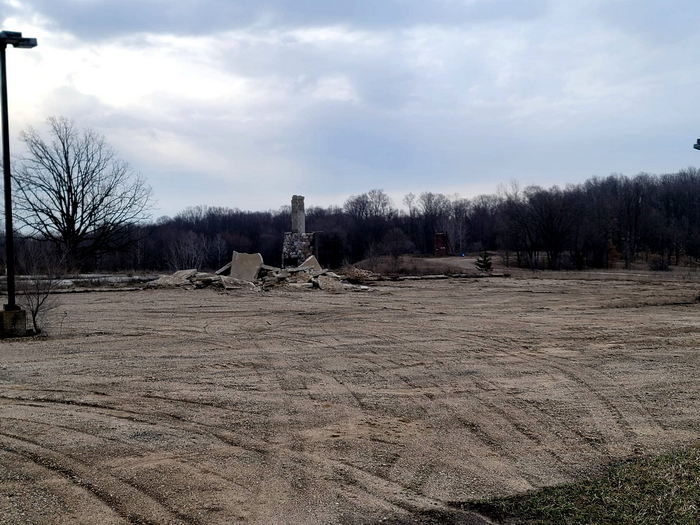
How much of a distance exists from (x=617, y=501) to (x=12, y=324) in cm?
1088

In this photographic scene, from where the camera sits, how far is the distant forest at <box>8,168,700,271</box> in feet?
162

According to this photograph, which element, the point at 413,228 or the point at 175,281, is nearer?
the point at 175,281

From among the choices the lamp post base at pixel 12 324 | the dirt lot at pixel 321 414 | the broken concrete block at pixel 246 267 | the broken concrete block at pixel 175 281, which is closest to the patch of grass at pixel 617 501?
the dirt lot at pixel 321 414

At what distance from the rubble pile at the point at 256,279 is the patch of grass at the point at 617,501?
19105 mm

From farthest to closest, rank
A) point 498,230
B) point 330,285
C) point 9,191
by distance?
point 498,230
point 330,285
point 9,191

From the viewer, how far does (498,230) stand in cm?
7325

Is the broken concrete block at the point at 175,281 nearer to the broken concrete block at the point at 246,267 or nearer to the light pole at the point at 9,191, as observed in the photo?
the broken concrete block at the point at 246,267

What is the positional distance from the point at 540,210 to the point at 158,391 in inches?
1849

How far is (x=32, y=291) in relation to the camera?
11961 millimetres

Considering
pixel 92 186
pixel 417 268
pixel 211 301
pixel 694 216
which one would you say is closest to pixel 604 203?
pixel 694 216

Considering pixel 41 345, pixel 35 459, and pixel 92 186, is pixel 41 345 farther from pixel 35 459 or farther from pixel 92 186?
pixel 92 186

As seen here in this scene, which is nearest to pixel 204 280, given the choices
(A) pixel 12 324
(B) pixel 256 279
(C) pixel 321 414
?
(B) pixel 256 279

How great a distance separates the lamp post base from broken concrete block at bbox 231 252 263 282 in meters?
15.1

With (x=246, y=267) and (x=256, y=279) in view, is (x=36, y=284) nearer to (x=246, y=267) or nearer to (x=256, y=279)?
(x=256, y=279)
